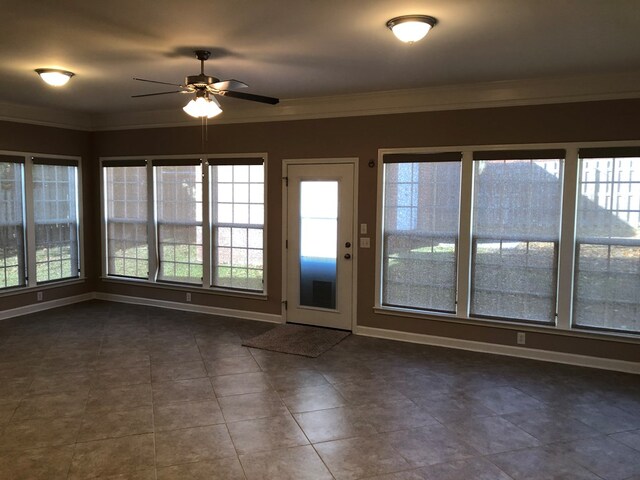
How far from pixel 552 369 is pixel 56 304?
6250 millimetres

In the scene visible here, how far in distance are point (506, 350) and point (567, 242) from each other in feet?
4.02

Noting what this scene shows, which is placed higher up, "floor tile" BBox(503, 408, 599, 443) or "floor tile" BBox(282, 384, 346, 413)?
"floor tile" BBox(282, 384, 346, 413)

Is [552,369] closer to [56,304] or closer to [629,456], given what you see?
[629,456]

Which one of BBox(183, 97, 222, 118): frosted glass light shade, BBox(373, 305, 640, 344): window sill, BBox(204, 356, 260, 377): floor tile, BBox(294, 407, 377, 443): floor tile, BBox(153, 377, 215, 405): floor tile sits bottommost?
BBox(294, 407, 377, 443): floor tile

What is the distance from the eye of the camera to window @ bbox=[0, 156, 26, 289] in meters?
6.02

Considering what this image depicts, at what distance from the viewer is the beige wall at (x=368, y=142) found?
4465mm

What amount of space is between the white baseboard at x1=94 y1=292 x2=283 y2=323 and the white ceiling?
276 centimetres

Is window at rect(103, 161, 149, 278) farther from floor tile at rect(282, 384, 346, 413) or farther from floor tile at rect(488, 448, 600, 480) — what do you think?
Result: floor tile at rect(488, 448, 600, 480)

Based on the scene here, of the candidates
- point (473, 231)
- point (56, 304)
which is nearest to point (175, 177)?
point (56, 304)

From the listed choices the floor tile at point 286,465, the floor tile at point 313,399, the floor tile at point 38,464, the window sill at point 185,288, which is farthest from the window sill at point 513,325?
the floor tile at point 38,464

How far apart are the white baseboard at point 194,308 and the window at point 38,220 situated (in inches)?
25.0

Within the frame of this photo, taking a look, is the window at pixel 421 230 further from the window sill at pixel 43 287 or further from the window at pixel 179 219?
the window sill at pixel 43 287

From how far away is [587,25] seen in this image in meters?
3.06

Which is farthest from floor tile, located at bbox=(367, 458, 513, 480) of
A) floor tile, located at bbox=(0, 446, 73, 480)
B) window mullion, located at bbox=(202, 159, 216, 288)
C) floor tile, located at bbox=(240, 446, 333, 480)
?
window mullion, located at bbox=(202, 159, 216, 288)
